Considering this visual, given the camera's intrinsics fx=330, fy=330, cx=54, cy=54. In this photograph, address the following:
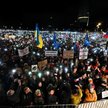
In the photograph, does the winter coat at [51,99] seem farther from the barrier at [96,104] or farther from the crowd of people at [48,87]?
the barrier at [96,104]

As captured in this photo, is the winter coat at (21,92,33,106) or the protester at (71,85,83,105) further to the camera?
the protester at (71,85,83,105)

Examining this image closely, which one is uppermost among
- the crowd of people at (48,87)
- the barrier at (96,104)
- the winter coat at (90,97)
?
the crowd of people at (48,87)

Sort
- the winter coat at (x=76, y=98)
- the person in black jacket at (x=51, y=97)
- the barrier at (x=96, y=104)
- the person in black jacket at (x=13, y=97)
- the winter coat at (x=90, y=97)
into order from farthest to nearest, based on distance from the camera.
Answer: the winter coat at (x=90, y=97)
the winter coat at (x=76, y=98)
the person in black jacket at (x=51, y=97)
the barrier at (x=96, y=104)
the person in black jacket at (x=13, y=97)

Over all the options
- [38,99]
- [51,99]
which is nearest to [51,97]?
[51,99]

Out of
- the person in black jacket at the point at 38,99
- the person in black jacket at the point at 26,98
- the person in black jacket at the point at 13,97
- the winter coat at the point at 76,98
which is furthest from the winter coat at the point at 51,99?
the person in black jacket at the point at 13,97

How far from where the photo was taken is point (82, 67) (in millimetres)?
16328

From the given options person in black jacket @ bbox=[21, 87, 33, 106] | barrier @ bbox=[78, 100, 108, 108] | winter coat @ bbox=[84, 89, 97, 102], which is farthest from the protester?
person in black jacket @ bbox=[21, 87, 33, 106]

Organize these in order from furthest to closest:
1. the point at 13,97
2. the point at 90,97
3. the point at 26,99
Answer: the point at 90,97 → the point at 26,99 → the point at 13,97

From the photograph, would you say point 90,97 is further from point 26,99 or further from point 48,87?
point 26,99

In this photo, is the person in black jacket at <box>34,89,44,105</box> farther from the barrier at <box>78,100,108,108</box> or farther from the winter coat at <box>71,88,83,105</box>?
the barrier at <box>78,100,108,108</box>

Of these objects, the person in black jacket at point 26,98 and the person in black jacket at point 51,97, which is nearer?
the person in black jacket at point 26,98

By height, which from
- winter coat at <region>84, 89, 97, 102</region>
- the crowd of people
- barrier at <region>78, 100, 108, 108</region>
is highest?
the crowd of people

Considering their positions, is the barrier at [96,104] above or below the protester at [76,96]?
below

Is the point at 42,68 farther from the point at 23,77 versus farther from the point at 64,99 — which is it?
the point at 64,99
